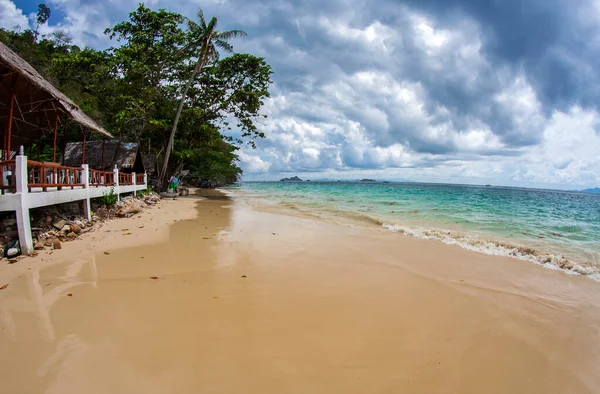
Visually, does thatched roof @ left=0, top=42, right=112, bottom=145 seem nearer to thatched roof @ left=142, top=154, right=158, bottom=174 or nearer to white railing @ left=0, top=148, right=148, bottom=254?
white railing @ left=0, top=148, right=148, bottom=254

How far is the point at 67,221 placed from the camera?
292 inches

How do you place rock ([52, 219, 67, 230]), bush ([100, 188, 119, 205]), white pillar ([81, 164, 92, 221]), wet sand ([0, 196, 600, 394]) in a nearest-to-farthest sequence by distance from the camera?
wet sand ([0, 196, 600, 394]) < rock ([52, 219, 67, 230]) < white pillar ([81, 164, 92, 221]) < bush ([100, 188, 119, 205])

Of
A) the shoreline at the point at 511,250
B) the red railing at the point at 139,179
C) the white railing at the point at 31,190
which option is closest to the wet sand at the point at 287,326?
the shoreline at the point at 511,250

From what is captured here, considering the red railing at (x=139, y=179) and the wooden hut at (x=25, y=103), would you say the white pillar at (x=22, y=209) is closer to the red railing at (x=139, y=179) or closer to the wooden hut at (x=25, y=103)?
the wooden hut at (x=25, y=103)

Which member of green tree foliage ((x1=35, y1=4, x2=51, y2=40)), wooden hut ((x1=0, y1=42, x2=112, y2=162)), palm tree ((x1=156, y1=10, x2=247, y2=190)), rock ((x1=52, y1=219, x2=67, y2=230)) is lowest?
rock ((x1=52, y1=219, x2=67, y2=230))

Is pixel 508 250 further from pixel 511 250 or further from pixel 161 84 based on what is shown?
pixel 161 84

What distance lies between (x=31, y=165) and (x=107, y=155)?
1355 cm

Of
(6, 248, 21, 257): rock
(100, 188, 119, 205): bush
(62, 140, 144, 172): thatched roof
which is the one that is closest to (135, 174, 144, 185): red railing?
(62, 140, 144, 172): thatched roof

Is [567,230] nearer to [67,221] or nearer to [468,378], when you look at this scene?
[468,378]

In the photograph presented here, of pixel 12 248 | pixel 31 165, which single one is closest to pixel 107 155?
pixel 31 165

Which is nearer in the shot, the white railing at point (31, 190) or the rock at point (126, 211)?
the white railing at point (31, 190)

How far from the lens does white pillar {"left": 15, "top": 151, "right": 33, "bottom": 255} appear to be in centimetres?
541

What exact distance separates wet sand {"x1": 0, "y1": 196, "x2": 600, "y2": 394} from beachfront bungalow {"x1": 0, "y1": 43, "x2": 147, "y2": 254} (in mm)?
1365

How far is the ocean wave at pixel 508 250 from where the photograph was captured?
644cm
